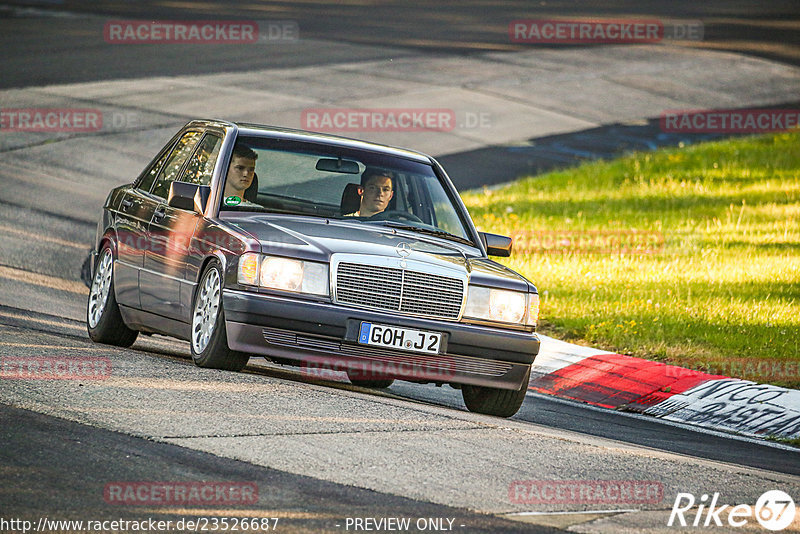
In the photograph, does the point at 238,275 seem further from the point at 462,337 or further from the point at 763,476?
the point at 763,476

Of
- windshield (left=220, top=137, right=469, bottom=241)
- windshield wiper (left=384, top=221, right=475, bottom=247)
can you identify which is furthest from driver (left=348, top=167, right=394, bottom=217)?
windshield wiper (left=384, top=221, right=475, bottom=247)

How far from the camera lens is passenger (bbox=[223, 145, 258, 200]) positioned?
8.82m

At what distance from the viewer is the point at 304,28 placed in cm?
3838

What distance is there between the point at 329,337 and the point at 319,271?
401mm

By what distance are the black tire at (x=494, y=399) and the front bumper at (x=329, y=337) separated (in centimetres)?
56

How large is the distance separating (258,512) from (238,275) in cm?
276

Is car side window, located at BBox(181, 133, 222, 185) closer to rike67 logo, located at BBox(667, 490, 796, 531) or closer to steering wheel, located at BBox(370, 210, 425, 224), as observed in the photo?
steering wheel, located at BBox(370, 210, 425, 224)

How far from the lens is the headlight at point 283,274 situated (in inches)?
308

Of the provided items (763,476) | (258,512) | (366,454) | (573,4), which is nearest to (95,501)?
(258,512)

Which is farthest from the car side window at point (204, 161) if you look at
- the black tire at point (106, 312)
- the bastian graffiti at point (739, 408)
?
the bastian graffiti at point (739, 408)

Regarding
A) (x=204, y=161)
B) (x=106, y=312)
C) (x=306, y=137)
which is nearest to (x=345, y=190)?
(x=306, y=137)

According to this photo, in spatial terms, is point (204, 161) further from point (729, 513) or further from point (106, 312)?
point (729, 513)

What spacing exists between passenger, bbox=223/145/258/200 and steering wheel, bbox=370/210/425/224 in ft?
2.86

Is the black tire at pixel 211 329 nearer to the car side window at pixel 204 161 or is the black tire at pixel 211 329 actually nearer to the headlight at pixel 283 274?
the headlight at pixel 283 274
